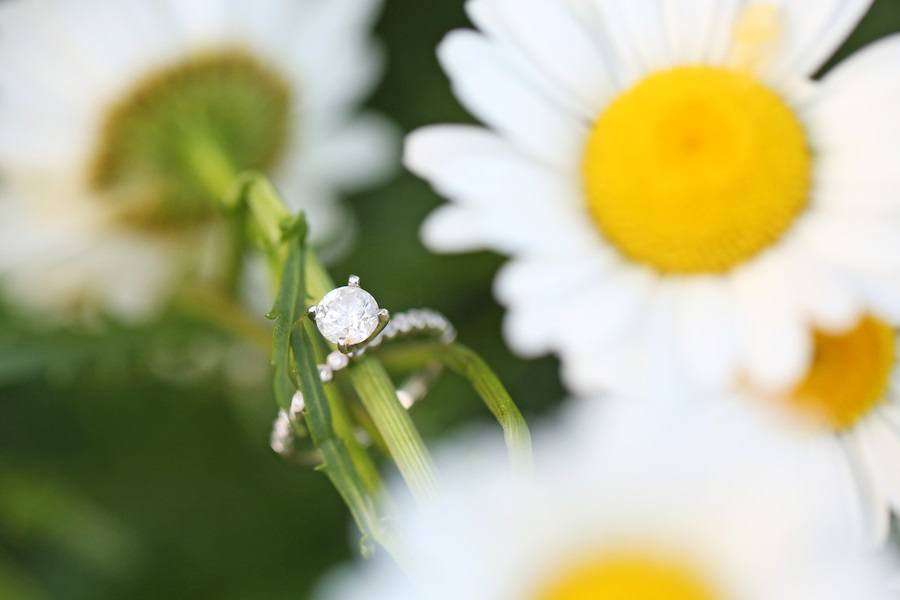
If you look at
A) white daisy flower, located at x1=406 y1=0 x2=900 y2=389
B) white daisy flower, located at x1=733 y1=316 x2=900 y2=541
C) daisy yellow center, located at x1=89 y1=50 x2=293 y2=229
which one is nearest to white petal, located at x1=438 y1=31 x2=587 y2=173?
white daisy flower, located at x1=406 y1=0 x2=900 y2=389

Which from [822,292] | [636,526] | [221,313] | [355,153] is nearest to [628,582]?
[636,526]

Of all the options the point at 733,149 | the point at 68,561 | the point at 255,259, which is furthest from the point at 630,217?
the point at 68,561

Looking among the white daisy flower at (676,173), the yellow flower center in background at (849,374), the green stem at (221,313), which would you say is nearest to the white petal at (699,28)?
the white daisy flower at (676,173)

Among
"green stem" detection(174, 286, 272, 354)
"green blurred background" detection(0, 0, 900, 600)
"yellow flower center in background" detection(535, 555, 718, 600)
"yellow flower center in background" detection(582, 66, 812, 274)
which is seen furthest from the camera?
"green blurred background" detection(0, 0, 900, 600)

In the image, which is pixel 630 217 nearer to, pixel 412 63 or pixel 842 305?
pixel 842 305

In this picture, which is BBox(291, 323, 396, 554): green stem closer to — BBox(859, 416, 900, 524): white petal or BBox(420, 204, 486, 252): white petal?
BBox(420, 204, 486, 252): white petal

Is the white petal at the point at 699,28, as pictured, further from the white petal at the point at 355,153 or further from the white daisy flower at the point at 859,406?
the white petal at the point at 355,153

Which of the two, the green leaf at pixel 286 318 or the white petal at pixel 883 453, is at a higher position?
the green leaf at pixel 286 318
